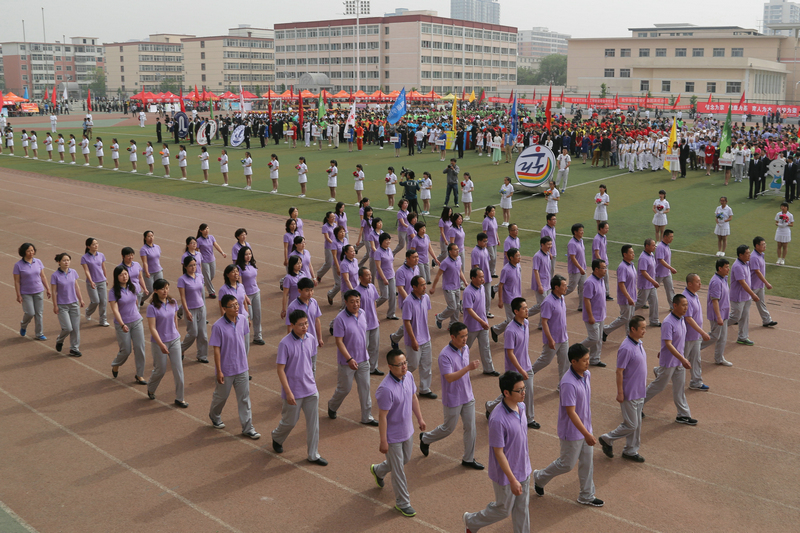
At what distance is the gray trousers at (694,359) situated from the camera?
995 centimetres

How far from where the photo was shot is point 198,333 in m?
11.3

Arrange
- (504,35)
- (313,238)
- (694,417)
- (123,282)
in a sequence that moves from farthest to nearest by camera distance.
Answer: (504,35) → (313,238) → (123,282) → (694,417)

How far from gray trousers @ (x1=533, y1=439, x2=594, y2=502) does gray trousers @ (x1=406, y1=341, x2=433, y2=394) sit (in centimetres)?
279

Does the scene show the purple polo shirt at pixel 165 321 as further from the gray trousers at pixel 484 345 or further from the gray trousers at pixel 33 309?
the gray trousers at pixel 484 345

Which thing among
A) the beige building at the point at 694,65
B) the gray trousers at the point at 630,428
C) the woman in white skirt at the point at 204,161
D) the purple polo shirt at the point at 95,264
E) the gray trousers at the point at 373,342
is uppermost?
the beige building at the point at 694,65

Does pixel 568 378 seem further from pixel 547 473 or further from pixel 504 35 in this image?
pixel 504 35

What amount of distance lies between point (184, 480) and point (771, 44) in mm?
104826

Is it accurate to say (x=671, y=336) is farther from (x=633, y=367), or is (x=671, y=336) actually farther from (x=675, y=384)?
(x=633, y=367)

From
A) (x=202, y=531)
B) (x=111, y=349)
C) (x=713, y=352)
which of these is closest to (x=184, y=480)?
(x=202, y=531)

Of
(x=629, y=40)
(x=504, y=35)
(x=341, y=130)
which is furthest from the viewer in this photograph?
(x=504, y=35)

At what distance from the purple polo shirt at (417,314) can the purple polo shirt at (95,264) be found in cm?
621

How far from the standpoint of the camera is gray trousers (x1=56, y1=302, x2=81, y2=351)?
1158 cm

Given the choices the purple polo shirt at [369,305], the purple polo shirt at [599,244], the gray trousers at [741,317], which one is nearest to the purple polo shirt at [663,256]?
the purple polo shirt at [599,244]

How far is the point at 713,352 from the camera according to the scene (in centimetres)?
1192
